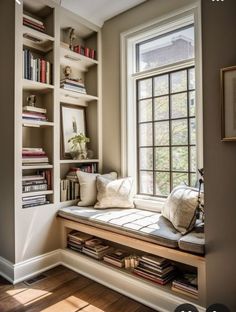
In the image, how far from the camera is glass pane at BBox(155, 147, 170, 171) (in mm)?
2646

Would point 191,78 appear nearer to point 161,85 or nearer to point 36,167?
point 161,85

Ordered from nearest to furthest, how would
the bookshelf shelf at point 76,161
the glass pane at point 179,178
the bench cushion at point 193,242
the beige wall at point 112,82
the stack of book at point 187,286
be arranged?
the bench cushion at point 193,242, the stack of book at point 187,286, the glass pane at point 179,178, the bookshelf shelf at point 76,161, the beige wall at point 112,82

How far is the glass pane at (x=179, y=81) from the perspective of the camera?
8.23 ft

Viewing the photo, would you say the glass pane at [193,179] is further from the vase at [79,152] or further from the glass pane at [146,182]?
the vase at [79,152]

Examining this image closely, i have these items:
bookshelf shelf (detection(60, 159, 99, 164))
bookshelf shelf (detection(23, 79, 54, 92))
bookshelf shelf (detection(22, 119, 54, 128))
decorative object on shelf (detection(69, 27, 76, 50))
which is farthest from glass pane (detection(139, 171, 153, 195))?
decorative object on shelf (detection(69, 27, 76, 50))

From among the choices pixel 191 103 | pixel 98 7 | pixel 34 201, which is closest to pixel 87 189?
pixel 34 201

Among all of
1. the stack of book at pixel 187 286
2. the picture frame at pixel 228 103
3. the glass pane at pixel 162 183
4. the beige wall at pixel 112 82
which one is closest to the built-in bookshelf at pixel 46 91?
the beige wall at pixel 112 82

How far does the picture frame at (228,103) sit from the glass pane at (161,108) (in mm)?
1121

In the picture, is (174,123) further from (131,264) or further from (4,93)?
(4,93)

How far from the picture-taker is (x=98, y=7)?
279 centimetres

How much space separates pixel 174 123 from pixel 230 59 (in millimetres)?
1114

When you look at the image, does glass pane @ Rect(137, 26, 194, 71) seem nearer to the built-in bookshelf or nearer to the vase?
the built-in bookshelf

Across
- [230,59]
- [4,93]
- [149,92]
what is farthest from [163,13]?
[4,93]

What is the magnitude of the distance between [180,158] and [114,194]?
795 millimetres
